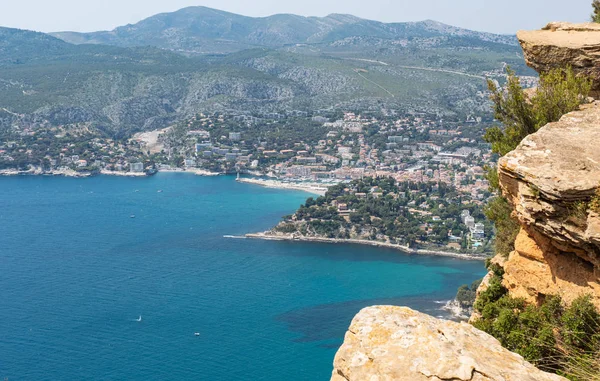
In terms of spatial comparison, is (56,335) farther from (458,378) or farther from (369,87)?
(369,87)

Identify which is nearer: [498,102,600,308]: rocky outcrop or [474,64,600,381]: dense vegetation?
[498,102,600,308]: rocky outcrop

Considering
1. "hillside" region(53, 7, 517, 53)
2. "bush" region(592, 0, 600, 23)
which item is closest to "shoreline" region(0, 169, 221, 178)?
"bush" region(592, 0, 600, 23)

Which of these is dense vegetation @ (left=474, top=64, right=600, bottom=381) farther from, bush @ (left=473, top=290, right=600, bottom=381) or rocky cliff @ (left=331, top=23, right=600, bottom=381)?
rocky cliff @ (left=331, top=23, right=600, bottom=381)

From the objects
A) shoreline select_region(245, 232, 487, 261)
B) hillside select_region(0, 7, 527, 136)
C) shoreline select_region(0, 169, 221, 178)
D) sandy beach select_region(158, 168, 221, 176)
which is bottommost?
shoreline select_region(0, 169, 221, 178)

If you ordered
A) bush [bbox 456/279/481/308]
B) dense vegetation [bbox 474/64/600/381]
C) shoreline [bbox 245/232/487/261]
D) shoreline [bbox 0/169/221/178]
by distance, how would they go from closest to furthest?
dense vegetation [bbox 474/64/600/381]
bush [bbox 456/279/481/308]
shoreline [bbox 245/232/487/261]
shoreline [bbox 0/169/221/178]

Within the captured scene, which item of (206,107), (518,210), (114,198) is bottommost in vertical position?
(114,198)

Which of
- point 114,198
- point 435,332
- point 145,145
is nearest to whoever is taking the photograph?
point 435,332

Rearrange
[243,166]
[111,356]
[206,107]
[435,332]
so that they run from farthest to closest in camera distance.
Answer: [206,107]
[243,166]
[111,356]
[435,332]

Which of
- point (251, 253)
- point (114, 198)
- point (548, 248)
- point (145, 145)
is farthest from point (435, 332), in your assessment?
point (145, 145)
